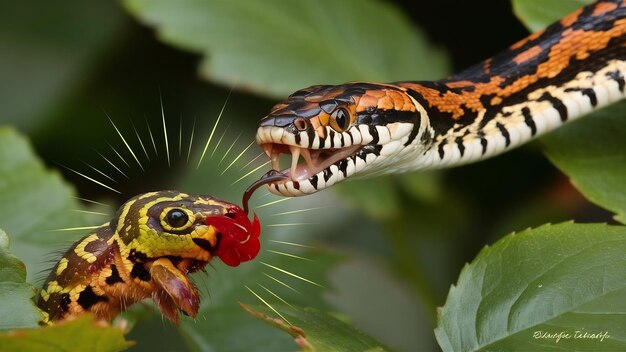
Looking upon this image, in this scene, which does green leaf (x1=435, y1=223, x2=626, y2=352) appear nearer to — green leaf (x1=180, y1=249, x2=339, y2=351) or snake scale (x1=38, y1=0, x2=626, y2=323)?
snake scale (x1=38, y1=0, x2=626, y2=323)

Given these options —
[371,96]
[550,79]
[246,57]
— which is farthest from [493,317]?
[246,57]

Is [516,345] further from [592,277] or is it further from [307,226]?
[307,226]

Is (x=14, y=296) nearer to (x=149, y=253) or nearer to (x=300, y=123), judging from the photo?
(x=149, y=253)

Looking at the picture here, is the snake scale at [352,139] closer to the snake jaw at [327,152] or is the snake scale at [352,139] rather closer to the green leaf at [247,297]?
the snake jaw at [327,152]

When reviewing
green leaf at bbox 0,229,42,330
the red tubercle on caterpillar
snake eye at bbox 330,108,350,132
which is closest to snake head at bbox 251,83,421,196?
snake eye at bbox 330,108,350,132

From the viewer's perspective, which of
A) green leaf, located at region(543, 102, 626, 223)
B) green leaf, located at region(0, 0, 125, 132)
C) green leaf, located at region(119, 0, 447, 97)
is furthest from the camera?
green leaf, located at region(0, 0, 125, 132)

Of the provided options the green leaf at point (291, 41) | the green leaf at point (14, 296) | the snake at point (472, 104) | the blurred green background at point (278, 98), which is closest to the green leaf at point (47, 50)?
the blurred green background at point (278, 98)

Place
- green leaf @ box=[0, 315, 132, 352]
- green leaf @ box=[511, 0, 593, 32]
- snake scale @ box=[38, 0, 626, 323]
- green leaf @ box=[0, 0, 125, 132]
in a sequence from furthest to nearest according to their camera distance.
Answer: green leaf @ box=[0, 0, 125, 132], green leaf @ box=[511, 0, 593, 32], snake scale @ box=[38, 0, 626, 323], green leaf @ box=[0, 315, 132, 352]
